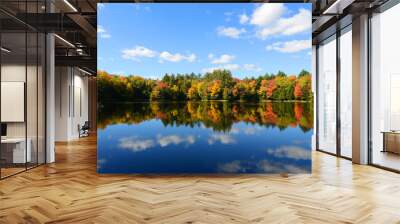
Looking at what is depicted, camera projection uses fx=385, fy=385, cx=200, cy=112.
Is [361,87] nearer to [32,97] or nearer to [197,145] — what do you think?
[197,145]

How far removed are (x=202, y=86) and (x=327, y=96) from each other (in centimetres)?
481

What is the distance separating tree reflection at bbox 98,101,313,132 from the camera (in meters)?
6.61

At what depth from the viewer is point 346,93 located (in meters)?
8.88

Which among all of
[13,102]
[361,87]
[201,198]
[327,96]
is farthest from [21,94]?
[327,96]

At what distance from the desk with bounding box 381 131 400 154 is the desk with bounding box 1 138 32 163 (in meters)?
6.61

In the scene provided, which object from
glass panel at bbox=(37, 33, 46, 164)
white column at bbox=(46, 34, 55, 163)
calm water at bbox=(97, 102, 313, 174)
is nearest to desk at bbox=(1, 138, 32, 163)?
glass panel at bbox=(37, 33, 46, 164)

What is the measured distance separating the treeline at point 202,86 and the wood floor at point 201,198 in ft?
4.60

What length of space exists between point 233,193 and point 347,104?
4778 millimetres

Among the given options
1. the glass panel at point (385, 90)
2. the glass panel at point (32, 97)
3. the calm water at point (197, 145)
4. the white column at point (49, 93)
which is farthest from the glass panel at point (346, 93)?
the glass panel at point (32, 97)

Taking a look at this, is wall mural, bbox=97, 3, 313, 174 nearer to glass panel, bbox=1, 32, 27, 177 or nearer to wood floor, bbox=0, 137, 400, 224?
wood floor, bbox=0, 137, 400, 224

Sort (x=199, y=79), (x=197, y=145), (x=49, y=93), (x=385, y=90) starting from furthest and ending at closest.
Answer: (x=49, y=93), (x=385, y=90), (x=199, y=79), (x=197, y=145)

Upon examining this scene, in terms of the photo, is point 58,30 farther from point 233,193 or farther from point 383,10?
point 383,10

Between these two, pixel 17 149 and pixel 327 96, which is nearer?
pixel 17 149

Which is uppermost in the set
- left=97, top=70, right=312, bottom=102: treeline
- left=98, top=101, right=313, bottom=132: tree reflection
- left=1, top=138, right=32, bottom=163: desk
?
left=97, top=70, right=312, bottom=102: treeline
